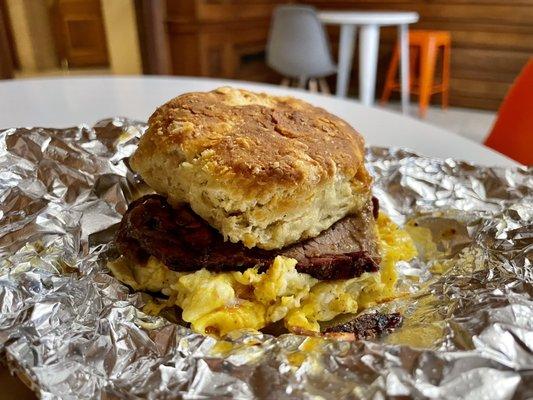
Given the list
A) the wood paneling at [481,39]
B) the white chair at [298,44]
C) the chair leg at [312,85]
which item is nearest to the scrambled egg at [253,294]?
the white chair at [298,44]

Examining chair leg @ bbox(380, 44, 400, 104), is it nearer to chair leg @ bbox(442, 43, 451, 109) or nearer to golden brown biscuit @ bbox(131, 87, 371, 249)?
chair leg @ bbox(442, 43, 451, 109)

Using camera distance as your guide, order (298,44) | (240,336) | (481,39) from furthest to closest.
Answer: (481,39) → (298,44) → (240,336)

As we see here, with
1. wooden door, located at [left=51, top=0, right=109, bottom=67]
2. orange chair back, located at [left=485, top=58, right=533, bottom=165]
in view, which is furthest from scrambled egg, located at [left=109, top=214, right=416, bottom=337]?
wooden door, located at [left=51, top=0, right=109, bottom=67]

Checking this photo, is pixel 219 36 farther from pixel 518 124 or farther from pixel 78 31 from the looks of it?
pixel 518 124

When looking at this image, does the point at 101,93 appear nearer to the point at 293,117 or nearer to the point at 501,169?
the point at 293,117

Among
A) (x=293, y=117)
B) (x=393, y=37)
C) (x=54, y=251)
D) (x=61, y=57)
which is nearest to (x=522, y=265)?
(x=293, y=117)

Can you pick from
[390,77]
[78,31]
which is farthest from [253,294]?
[390,77]
